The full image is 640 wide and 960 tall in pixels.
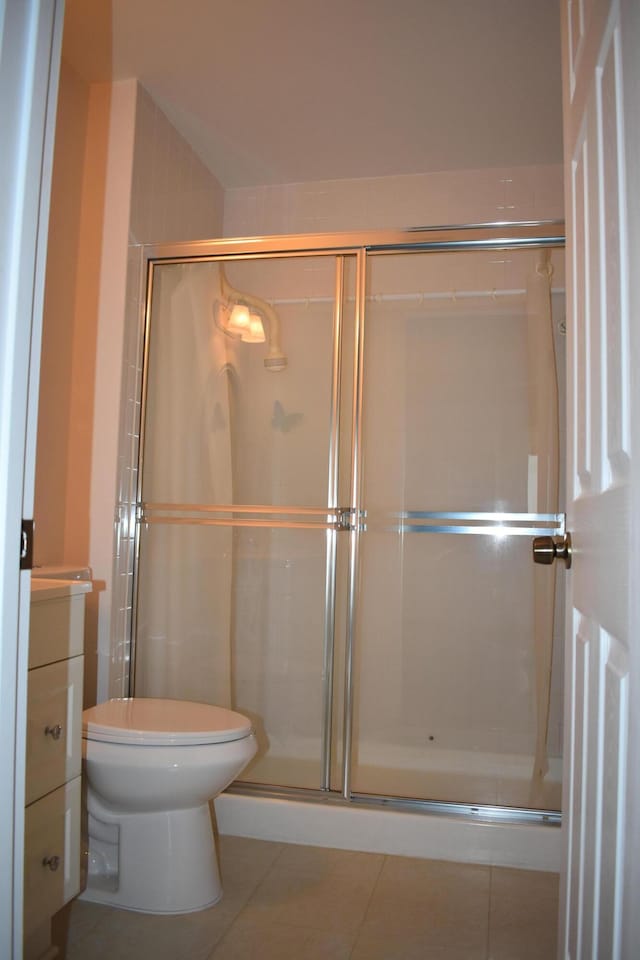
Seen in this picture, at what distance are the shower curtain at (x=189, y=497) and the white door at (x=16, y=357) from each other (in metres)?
1.76

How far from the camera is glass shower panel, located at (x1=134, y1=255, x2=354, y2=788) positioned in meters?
2.37

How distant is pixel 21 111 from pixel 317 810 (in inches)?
81.6

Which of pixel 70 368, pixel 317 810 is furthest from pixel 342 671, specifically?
pixel 70 368

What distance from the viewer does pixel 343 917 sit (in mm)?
1819

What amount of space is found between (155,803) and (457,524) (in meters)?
1.16

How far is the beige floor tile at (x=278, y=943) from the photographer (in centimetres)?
164

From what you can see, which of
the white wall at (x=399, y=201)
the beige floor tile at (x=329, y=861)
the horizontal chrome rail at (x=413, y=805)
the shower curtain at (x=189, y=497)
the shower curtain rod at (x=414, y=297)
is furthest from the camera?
the white wall at (x=399, y=201)

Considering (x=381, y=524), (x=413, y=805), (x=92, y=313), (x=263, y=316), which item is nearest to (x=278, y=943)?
(x=413, y=805)

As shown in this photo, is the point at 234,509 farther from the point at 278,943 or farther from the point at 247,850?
the point at 278,943

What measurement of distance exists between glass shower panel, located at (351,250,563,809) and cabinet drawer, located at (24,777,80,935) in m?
0.96

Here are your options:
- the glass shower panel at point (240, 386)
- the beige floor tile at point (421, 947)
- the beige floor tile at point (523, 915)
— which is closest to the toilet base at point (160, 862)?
the beige floor tile at point (421, 947)

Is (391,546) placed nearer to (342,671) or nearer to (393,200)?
(342,671)

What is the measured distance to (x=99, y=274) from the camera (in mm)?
2459

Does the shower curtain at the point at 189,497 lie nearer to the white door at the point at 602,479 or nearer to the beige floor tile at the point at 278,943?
the beige floor tile at the point at 278,943
